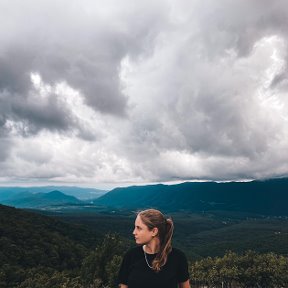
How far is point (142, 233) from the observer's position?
644cm

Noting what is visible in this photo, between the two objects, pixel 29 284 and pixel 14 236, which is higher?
pixel 14 236

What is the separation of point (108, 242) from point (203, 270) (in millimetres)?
37717

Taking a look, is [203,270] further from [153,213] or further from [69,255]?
[153,213]

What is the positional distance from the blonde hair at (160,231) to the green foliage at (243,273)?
11156cm

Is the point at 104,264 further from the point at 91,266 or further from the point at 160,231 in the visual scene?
the point at 160,231

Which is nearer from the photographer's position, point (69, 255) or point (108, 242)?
point (108, 242)

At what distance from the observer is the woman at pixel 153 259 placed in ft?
21.1

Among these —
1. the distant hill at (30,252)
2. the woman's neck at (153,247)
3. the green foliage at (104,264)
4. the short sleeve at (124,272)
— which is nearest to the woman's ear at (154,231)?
the woman's neck at (153,247)

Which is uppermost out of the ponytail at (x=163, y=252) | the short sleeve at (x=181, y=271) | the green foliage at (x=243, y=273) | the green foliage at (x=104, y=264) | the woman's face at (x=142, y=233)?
the woman's face at (x=142, y=233)

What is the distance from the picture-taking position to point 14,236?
504ft

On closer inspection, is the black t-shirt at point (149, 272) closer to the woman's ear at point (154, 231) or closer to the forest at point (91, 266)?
the woman's ear at point (154, 231)

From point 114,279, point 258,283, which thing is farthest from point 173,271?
point 258,283

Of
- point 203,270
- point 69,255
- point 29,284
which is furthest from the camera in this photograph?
point 69,255

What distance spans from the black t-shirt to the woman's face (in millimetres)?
347
